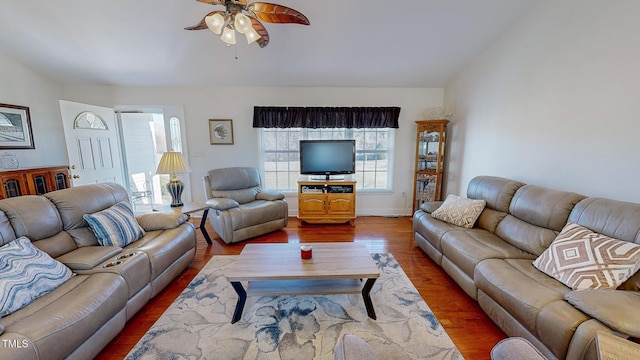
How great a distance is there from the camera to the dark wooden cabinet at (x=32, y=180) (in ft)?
9.50

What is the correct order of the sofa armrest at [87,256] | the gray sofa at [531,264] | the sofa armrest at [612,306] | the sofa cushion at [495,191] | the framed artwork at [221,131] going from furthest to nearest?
the framed artwork at [221,131]
the sofa cushion at [495,191]
the sofa armrest at [87,256]
the gray sofa at [531,264]
the sofa armrest at [612,306]

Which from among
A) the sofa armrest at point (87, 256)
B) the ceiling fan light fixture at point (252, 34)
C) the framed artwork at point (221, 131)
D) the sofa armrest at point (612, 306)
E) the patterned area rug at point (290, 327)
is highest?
the ceiling fan light fixture at point (252, 34)

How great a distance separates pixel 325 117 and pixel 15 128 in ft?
14.4

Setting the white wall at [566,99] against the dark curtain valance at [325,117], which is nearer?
the white wall at [566,99]

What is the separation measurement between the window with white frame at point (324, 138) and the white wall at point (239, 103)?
0.20 meters

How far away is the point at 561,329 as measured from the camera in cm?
128

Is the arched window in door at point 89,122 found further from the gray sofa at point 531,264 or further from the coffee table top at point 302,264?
the gray sofa at point 531,264

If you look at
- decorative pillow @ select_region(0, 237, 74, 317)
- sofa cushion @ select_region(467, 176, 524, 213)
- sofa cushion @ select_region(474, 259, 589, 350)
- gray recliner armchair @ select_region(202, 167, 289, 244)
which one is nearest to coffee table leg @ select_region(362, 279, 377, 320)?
sofa cushion @ select_region(474, 259, 589, 350)

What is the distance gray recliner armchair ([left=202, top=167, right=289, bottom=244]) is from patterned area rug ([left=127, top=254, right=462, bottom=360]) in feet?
3.31

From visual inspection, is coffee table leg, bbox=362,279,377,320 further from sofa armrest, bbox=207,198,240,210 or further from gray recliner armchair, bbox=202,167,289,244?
sofa armrest, bbox=207,198,240,210

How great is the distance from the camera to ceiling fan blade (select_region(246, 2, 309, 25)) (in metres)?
1.80

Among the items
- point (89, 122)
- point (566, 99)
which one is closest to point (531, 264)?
point (566, 99)

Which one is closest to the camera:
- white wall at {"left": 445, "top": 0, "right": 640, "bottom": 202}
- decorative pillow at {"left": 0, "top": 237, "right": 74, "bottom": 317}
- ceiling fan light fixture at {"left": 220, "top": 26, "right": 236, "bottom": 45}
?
decorative pillow at {"left": 0, "top": 237, "right": 74, "bottom": 317}

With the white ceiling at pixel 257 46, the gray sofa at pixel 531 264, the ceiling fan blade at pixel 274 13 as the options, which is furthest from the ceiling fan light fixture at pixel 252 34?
the gray sofa at pixel 531 264
